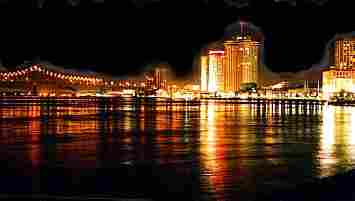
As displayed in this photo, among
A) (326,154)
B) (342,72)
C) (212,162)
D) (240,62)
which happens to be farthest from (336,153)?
(240,62)

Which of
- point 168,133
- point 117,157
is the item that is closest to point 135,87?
point 168,133

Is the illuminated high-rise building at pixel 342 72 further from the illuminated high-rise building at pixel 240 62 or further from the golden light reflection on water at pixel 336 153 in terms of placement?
the golden light reflection on water at pixel 336 153

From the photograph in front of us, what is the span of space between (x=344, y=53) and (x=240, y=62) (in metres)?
41.3

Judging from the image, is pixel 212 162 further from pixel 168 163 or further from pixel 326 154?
pixel 326 154

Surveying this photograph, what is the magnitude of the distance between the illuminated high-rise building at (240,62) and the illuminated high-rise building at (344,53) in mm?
33085

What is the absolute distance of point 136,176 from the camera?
34.5 feet

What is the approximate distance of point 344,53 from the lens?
14700cm

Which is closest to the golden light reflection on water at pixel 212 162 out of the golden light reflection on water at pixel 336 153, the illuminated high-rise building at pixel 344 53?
the golden light reflection on water at pixel 336 153

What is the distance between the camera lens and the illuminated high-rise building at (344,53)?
5487 inches

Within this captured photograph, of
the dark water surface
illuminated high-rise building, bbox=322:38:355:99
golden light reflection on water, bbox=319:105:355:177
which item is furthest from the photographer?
illuminated high-rise building, bbox=322:38:355:99

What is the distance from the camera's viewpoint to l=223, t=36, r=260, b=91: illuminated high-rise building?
18388 cm

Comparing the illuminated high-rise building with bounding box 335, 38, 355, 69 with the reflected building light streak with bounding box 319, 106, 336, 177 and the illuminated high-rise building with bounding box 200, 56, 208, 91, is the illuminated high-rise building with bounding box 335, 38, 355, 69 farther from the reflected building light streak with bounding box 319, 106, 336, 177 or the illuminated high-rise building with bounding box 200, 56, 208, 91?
the reflected building light streak with bounding box 319, 106, 336, 177

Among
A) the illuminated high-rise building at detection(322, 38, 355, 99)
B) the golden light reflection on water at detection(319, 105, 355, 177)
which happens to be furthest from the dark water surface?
the illuminated high-rise building at detection(322, 38, 355, 99)

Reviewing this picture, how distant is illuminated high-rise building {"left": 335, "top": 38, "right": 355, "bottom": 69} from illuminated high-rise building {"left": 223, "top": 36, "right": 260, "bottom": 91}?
109 ft
